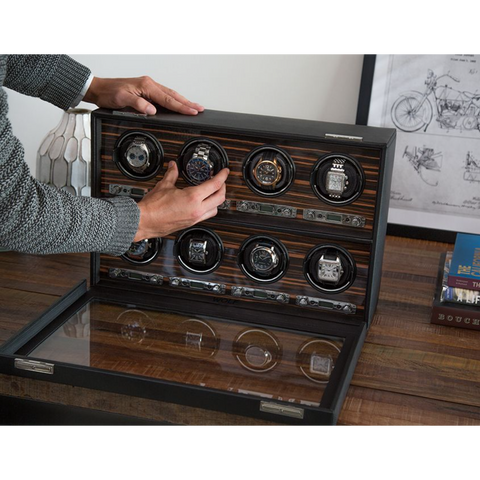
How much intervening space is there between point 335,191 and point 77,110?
75cm

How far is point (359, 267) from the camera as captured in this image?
1345mm

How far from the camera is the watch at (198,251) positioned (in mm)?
1394

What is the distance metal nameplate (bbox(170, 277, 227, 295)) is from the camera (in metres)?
1.42

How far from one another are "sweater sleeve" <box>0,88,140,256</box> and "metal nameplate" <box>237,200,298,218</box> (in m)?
0.22

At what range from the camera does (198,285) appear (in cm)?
143

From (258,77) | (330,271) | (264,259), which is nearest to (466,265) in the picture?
(330,271)

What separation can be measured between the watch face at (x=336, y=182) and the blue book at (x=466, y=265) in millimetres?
312

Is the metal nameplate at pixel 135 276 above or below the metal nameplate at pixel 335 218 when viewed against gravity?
below

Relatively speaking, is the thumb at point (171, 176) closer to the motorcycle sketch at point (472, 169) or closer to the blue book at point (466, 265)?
the blue book at point (466, 265)

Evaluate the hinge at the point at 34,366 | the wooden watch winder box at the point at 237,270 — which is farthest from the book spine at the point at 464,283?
the hinge at the point at 34,366

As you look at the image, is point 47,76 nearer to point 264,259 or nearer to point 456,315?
point 264,259
